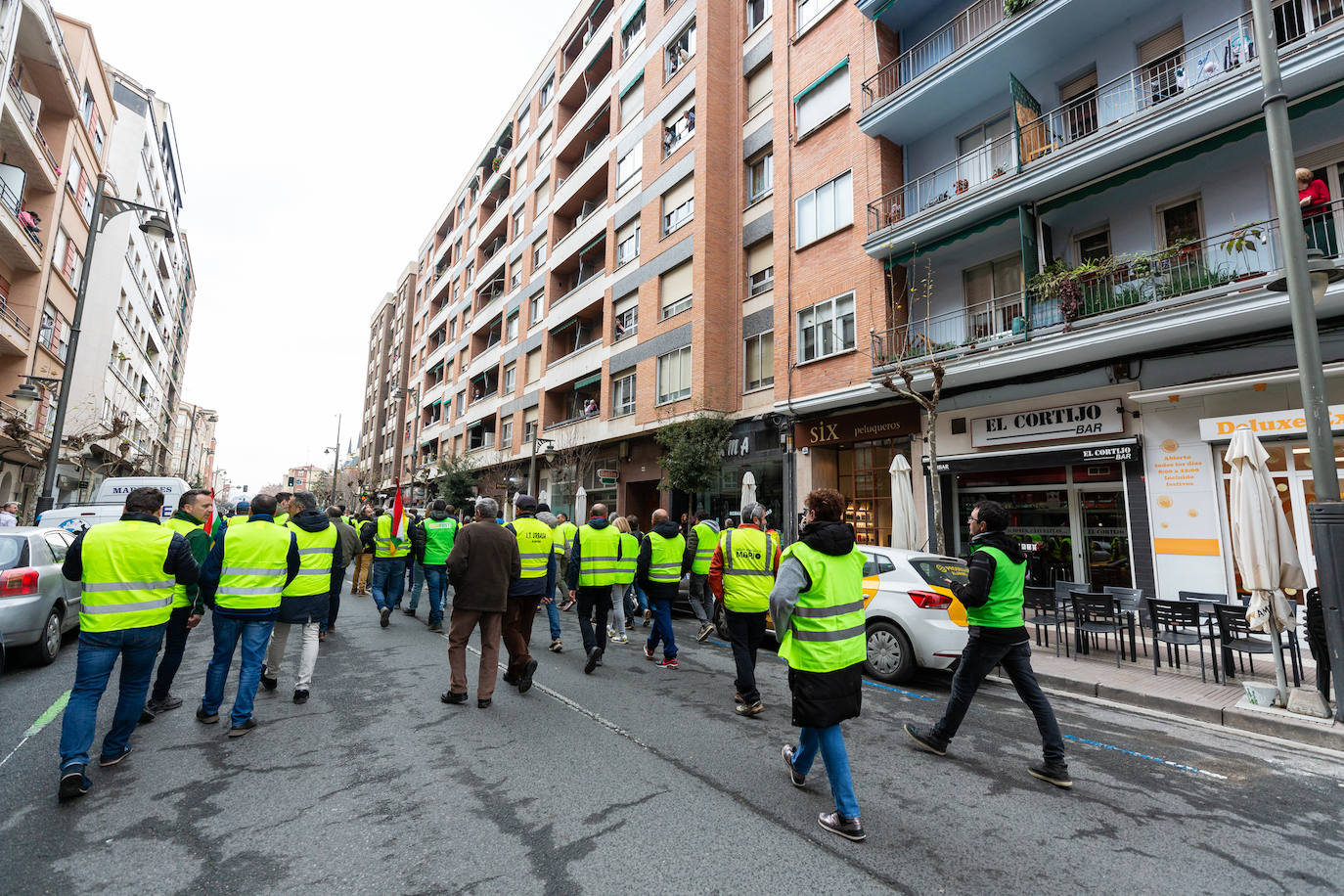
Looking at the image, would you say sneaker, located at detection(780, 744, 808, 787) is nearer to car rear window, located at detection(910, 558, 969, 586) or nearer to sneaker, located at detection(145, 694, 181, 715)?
car rear window, located at detection(910, 558, 969, 586)

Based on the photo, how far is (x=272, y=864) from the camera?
295cm

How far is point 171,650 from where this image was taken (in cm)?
520

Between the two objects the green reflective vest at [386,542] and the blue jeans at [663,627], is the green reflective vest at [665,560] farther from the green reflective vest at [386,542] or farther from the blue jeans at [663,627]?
the green reflective vest at [386,542]

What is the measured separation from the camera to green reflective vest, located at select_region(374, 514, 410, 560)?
10.2m

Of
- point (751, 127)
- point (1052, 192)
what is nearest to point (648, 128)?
point (751, 127)

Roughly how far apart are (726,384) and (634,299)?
608 centimetres

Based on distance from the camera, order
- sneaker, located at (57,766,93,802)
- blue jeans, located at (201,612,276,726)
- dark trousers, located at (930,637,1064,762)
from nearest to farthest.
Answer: sneaker, located at (57,766,93,802) < dark trousers, located at (930,637,1064,762) < blue jeans, located at (201,612,276,726)

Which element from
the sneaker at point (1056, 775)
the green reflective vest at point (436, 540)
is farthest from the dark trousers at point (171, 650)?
the sneaker at point (1056, 775)

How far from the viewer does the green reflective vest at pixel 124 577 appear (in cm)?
397

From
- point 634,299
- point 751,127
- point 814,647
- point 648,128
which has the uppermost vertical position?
point 648,128

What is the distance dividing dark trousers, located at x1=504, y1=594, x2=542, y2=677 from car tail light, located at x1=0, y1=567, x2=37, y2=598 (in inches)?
199

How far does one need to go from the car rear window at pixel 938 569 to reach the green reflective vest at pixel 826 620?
3.66 m

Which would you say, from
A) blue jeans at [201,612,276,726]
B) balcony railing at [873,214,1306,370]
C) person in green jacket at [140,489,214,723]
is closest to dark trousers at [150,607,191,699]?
person in green jacket at [140,489,214,723]

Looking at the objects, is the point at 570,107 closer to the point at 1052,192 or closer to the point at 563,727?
the point at 1052,192
